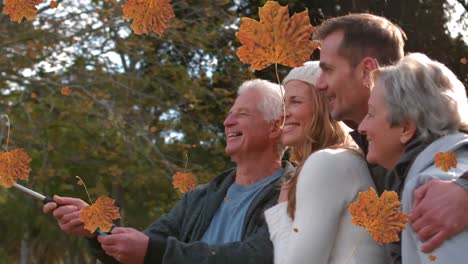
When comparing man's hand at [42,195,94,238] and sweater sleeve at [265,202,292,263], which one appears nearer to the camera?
sweater sleeve at [265,202,292,263]

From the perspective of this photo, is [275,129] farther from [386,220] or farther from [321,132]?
[386,220]

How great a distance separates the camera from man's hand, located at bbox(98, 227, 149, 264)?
3398 mm

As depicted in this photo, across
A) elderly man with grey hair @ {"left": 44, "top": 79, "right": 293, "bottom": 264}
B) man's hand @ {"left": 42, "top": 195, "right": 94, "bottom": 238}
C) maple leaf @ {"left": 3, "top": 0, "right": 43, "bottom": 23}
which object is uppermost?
maple leaf @ {"left": 3, "top": 0, "right": 43, "bottom": 23}

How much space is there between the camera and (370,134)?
275 centimetres

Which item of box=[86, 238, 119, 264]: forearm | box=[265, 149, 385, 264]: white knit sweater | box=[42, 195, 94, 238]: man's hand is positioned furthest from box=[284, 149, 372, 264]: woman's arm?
box=[86, 238, 119, 264]: forearm

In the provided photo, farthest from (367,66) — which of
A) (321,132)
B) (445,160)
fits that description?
(445,160)

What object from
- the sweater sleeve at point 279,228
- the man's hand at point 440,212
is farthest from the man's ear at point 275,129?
the man's hand at point 440,212

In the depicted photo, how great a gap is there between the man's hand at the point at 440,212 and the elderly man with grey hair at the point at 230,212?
1.07 meters

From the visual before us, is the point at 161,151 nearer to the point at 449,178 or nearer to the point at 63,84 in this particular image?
the point at 63,84

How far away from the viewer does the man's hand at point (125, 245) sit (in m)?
3.40

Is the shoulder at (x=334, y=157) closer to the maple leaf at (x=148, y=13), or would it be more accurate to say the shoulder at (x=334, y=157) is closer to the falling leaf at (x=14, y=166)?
the maple leaf at (x=148, y=13)

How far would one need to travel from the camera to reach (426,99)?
2713mm

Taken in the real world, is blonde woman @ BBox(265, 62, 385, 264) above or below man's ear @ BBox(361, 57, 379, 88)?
below

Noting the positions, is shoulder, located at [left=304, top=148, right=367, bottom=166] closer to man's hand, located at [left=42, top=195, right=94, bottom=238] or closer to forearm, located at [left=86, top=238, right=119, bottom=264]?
man's hand, located at [left=42, top=195, right=94, bottom=238]
